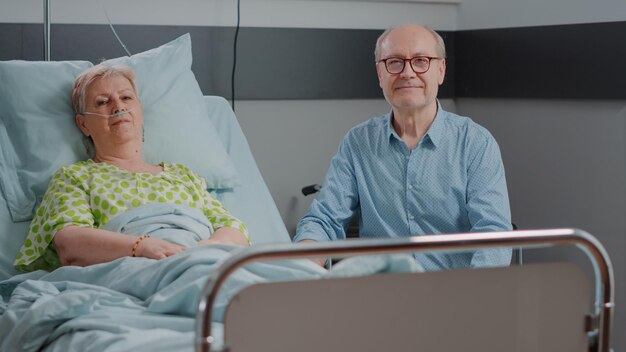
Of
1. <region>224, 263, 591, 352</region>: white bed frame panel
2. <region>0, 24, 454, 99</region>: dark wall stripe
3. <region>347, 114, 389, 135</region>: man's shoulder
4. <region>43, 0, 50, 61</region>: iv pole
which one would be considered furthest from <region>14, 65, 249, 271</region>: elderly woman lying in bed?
<region>224, 263, 591, 352</region>: white bed frame panel

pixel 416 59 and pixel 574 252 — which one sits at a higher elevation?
pixel 416 59

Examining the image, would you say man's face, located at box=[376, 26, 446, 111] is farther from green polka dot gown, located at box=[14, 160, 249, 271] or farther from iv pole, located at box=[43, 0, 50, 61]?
iv pole, located at box=[43, 0, 50, 61]

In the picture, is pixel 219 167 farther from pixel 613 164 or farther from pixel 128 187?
pixel 613 164

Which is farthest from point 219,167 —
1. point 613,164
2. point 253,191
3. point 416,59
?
point 613,164

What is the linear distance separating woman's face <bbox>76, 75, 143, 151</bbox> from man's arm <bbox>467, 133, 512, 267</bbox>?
3.50 feet

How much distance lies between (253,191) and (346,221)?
1.52 ft

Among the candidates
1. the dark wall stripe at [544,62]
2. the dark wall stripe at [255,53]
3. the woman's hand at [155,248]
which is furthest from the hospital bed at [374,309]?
the dark wall stripe at [544,62]

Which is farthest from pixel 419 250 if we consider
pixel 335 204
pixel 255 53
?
pixel 255 53

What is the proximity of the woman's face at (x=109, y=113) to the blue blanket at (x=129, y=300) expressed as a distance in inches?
22.3

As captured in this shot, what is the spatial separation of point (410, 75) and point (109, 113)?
0.93m

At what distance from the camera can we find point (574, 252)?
396 cm

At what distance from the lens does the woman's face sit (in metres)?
3.23

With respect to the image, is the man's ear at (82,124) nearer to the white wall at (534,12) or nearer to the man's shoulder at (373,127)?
the man's shoulder at (373,127)

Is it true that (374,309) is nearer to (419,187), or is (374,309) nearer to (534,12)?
(419,187)
